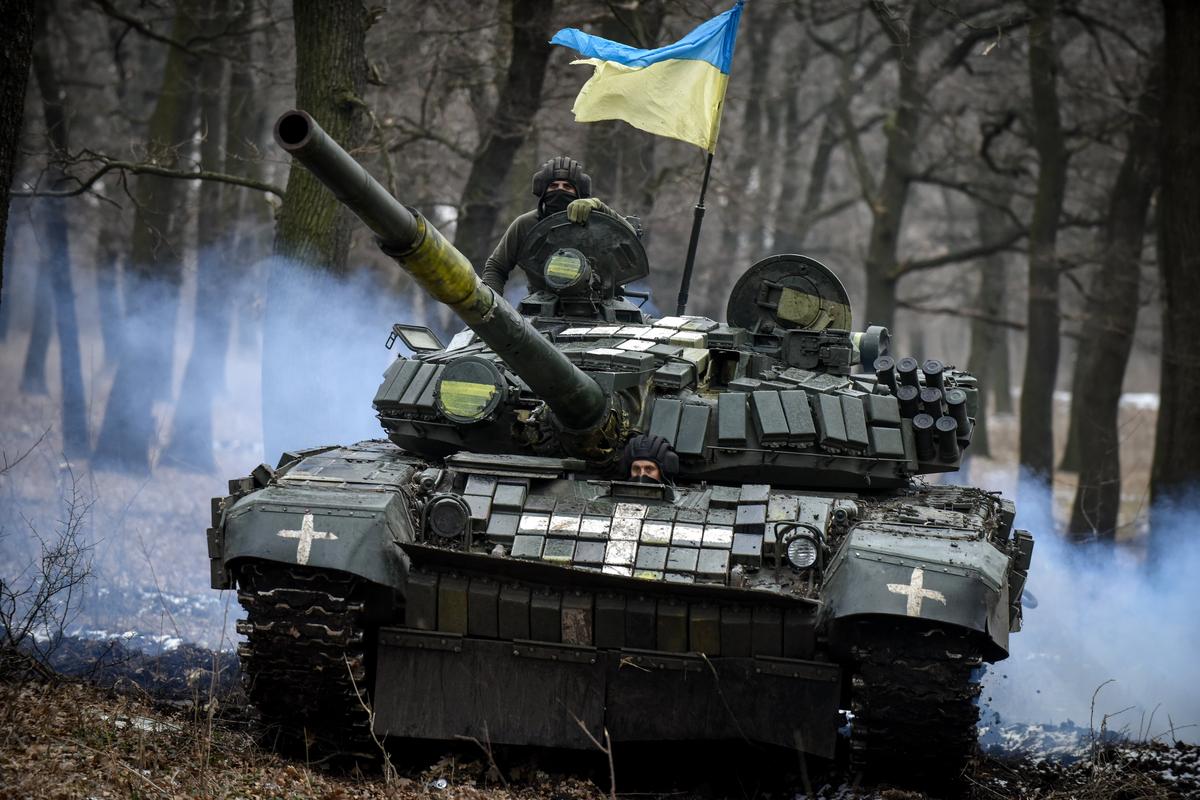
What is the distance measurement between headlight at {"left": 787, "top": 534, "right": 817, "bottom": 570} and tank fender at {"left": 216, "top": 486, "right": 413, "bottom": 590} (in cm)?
242

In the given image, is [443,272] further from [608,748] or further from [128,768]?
[608,748]

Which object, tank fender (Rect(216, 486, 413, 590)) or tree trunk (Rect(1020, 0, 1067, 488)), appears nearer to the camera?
tank fender (Rect(216, 486, 413, 590))

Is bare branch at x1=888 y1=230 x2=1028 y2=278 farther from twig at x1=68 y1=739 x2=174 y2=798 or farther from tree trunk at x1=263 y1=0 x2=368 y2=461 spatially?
twig at x1=68 y1=739 x2=174 y2=798

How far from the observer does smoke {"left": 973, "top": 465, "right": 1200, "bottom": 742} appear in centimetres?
1338

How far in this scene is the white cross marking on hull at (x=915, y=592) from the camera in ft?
26.4

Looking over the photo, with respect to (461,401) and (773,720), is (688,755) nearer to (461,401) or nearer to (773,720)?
(773,720)

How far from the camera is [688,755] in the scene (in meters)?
10.4

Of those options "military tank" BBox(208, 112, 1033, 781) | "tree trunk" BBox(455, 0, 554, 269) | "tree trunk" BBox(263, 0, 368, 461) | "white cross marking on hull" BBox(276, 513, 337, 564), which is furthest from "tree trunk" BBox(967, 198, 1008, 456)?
"white cross marking on hull" BBox(276, 513, 337, 564)

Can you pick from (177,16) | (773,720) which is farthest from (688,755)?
(177,16)

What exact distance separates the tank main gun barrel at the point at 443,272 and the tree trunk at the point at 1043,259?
13186 mm

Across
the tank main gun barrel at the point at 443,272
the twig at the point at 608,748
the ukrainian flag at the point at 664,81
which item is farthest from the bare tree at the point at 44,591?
the ukrainian flag at the point at 664,81

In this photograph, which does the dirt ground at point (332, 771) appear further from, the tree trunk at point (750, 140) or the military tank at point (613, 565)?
the tree trunk at point (750, 140)

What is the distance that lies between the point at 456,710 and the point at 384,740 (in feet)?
1.62

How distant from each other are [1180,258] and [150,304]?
47.7 ft
